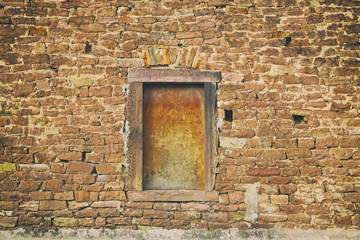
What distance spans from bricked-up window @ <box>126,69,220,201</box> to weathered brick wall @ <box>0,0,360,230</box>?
0.12m

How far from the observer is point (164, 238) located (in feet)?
10.2

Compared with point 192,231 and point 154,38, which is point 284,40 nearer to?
point 154,38

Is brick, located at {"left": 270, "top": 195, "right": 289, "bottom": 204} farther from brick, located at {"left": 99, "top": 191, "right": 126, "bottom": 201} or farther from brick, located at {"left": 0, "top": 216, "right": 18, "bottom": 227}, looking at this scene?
brick, located at {"left": 0, "top": 216, "right": 18, "bottom": 227}

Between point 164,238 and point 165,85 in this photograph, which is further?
point 165,85

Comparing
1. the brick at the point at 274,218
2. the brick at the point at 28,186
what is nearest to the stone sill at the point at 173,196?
the brick at the point at 274,218

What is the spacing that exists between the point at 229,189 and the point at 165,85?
1.61 meters

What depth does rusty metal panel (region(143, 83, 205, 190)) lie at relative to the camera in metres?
A: 3.27

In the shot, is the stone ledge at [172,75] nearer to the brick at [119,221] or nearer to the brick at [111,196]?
the brick at [111,196]

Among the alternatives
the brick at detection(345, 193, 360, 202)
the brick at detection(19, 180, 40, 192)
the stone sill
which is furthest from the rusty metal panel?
the brick at detection(345, 193, 360, 202)

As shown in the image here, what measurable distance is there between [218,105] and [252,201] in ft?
4.30

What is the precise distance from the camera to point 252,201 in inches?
123

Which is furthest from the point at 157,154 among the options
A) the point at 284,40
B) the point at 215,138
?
the point at 284,40

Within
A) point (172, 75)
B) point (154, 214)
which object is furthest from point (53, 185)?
point (172, 75)

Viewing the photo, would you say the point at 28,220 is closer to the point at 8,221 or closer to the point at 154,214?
the point at 8,221
